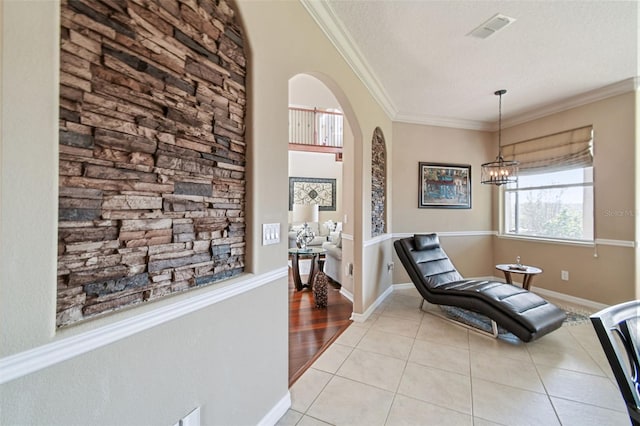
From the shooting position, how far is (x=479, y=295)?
8.71 feet

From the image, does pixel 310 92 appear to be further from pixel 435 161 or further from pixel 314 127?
pixel 314 127

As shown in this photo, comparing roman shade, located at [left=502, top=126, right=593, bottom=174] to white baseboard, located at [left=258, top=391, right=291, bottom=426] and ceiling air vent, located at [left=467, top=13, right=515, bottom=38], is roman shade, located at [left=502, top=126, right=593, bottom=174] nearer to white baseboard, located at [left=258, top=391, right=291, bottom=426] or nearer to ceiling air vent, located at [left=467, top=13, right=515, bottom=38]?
ceiling air vent, located at [left=467, top=13, right=515, bottom=38]

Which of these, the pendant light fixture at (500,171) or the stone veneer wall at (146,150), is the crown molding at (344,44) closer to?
the stone veneer wall at (146,150)

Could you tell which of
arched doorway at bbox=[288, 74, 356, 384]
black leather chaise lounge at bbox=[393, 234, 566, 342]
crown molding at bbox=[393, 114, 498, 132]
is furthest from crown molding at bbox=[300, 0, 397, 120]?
black leather chaise lounge at bbox=[393, 234, 566, 342]

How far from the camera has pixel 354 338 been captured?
8.52 ft

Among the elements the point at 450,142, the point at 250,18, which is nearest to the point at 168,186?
the point at 250,18

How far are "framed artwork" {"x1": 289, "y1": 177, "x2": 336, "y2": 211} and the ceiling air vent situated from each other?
22.3 ft

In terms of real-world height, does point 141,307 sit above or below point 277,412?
above

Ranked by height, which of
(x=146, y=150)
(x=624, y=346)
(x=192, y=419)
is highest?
(x=146, y=150)

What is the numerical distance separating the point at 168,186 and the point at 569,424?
2.45 metres

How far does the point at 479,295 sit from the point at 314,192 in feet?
22.2

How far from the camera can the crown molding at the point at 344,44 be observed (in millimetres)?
1935

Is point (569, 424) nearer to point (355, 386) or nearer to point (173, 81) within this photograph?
point (355, 386)

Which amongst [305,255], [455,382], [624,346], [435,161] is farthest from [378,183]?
[624,346]
